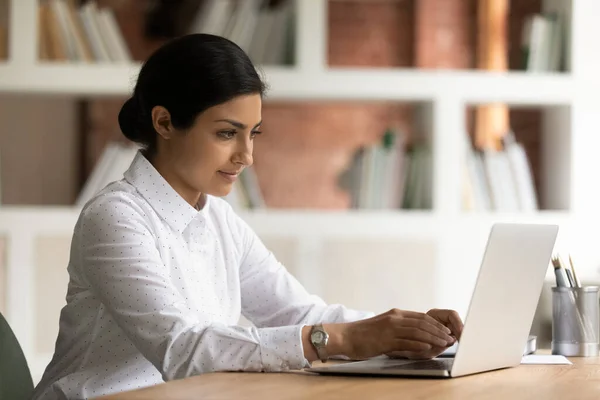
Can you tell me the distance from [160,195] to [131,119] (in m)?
0.24

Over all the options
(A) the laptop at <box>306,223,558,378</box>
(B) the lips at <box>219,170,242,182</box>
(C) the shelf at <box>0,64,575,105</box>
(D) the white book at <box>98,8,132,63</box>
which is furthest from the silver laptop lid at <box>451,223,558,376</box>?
(D) the white book at <box>98,8,132,63</box>

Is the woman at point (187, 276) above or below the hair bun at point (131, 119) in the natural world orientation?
below

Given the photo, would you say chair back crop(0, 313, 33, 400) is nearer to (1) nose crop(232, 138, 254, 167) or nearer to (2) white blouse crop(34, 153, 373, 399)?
(2) white blouse crop(34, 153, 373, 399)

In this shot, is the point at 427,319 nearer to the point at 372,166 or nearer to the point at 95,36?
the point at 372,166

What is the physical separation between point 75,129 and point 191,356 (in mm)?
2974

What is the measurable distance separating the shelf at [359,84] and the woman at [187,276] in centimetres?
142

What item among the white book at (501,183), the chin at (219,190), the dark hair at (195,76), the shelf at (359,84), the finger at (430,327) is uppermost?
the shelf at (359,84)

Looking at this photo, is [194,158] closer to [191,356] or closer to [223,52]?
[223,52]

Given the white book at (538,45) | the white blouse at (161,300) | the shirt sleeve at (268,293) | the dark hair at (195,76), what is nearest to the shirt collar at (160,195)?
the white blouse at (161,300)

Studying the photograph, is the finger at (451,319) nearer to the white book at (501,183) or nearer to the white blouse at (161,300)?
the white blouse at (161,300)

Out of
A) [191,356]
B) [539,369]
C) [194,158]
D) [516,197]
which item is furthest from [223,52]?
[516,197]

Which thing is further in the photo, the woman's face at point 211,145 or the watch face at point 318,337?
the woman's face at point 211,145

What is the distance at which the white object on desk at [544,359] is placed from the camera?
175 centimetres

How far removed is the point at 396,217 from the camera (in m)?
3.45
